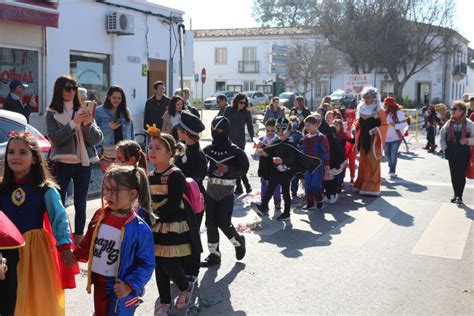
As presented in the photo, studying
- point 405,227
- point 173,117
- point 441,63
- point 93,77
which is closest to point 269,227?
point 405,227

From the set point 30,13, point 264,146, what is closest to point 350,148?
point 264,146

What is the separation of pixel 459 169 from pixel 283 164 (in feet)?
11.4

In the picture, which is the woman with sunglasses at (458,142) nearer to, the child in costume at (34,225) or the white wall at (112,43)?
the child in costume at (34,225)

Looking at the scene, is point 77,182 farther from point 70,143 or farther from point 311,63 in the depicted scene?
point 311,63

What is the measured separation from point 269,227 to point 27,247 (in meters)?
4.74

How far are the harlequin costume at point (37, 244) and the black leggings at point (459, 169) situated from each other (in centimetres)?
784

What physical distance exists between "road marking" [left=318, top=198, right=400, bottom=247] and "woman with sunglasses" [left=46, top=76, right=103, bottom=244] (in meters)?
2.97

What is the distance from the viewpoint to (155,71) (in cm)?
1811

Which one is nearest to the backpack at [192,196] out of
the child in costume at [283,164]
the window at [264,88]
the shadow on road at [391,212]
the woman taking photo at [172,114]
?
the child in costume at [283,164]

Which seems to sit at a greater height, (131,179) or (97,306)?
(131,179)

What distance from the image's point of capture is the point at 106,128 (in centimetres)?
782

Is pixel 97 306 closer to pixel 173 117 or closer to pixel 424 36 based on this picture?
pixel 173 117

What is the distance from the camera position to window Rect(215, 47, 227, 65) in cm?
5969

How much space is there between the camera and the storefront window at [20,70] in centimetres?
1276
